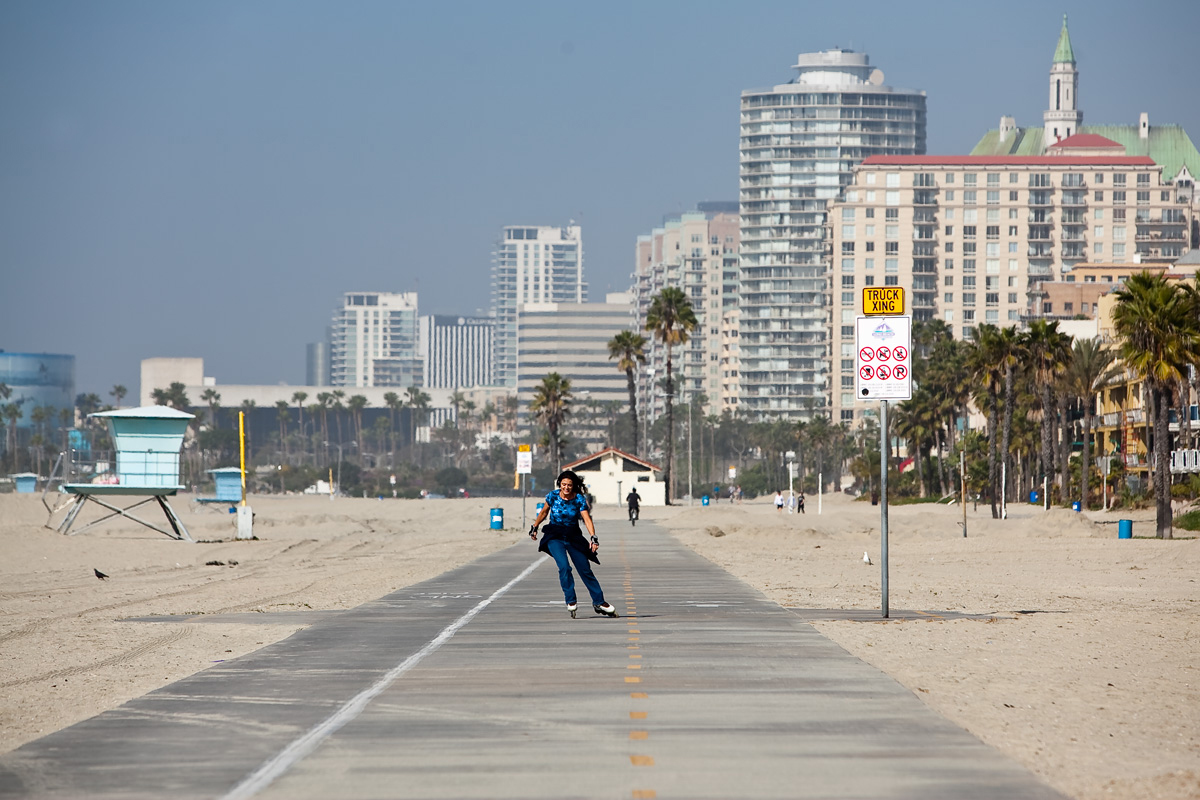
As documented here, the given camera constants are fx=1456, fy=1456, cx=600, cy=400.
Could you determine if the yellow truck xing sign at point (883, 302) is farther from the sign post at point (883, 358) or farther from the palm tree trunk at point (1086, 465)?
the palm tree trunk at point (1086, 465)

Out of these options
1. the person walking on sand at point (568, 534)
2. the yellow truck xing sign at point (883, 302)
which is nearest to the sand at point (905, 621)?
the person walking on sand at point (568, 534)

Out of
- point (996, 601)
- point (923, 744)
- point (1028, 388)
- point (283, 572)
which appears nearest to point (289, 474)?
point (1028, 388)

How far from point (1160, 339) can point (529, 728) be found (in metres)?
42.0

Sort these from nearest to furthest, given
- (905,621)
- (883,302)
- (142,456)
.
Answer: (883,302) < (905,621) < (142,456)

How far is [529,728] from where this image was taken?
995 centimetres

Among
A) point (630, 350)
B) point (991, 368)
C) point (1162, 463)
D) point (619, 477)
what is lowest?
point (619, 477)

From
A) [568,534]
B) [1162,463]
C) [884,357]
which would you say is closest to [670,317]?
[1162,463]

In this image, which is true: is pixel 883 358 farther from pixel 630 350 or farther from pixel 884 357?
pixel 630 350

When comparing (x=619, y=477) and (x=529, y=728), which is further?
(x=619, y=477)

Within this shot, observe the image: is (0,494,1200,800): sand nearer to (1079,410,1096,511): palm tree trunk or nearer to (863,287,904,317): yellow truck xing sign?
(863,287,904,317): yellow truck xing sign

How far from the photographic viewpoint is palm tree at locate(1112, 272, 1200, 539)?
1865 inches

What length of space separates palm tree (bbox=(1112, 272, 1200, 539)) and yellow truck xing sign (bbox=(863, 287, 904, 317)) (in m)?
32.5

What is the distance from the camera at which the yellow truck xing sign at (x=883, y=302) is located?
689 inches

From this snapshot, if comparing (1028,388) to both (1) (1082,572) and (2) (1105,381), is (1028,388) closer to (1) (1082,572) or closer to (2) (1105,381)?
(2) (1105,381)
